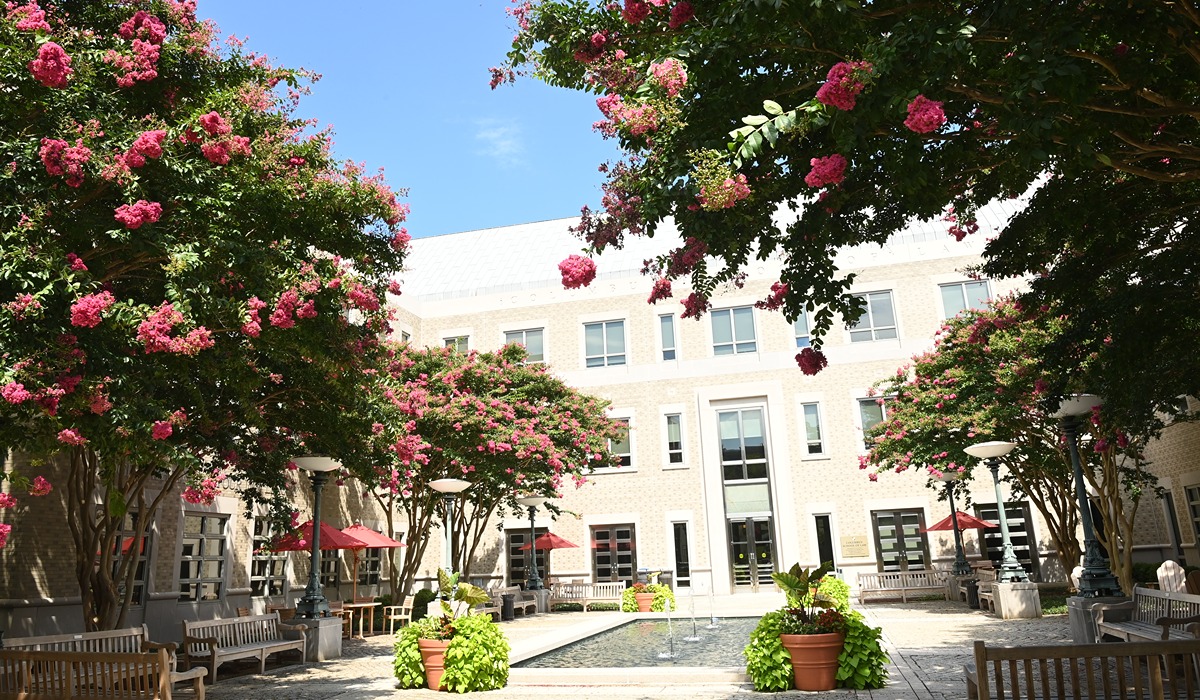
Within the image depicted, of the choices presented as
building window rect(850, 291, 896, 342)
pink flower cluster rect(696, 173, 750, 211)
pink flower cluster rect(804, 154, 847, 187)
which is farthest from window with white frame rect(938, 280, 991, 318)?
pink flower cluster rect(696, 173, 750, 211)

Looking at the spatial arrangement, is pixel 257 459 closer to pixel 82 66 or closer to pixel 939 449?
pixel 82 66

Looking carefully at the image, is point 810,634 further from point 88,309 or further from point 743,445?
point 743,445

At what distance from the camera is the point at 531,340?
1291 inches

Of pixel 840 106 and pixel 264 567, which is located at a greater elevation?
pixel 840 106

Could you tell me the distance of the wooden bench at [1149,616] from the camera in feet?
27.0

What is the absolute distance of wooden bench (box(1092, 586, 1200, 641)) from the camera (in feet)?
27.0

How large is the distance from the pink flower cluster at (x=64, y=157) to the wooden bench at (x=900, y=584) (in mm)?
21653

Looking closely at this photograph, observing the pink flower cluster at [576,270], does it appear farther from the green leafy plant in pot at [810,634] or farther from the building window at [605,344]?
the building window at [605,344]

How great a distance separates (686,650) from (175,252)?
957 cm

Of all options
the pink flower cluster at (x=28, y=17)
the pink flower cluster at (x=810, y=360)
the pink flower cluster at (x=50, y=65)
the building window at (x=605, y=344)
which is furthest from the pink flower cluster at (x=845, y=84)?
the building window at (x=605, y=344)

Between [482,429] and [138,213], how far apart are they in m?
13.3

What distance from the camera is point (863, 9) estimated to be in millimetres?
5090

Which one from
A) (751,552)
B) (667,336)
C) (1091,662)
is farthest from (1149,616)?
(667,336)

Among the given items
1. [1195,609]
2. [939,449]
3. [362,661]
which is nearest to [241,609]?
[362,661]
